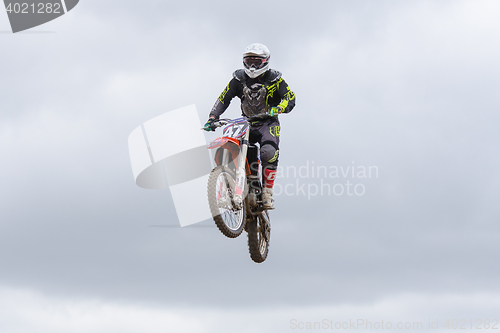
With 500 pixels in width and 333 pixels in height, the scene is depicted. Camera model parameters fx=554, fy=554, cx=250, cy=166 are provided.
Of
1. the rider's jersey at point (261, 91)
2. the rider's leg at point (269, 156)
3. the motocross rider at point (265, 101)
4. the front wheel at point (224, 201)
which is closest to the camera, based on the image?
the front wheel at point (224, 201)

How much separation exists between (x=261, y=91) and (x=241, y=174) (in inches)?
109

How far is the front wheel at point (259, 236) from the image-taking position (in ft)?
49.4

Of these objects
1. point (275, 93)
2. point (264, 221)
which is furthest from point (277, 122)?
point (264, 221)

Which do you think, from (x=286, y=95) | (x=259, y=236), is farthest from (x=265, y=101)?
(x=259, y=236)

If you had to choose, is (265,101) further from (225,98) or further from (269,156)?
(269,156)

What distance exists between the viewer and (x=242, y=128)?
13.9 m

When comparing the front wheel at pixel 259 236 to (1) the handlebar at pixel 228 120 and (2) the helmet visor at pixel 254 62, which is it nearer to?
(1) the handlebar at pixel 228 120

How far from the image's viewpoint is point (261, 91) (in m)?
14.8

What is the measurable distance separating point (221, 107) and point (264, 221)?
11.5ft

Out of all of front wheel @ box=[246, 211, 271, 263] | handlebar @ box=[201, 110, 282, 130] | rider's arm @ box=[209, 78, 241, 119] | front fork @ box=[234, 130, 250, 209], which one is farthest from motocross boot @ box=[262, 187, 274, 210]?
rider's arm @ box=[209, 78, 241, 119]

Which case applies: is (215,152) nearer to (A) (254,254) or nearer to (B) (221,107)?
(B) (221,107)

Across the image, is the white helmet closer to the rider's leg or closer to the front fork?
the rider's leg

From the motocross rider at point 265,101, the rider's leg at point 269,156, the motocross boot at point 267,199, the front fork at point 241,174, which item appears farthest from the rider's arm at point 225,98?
the motocross boot at point 267,199

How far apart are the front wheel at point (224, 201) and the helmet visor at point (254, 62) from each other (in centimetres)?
295
